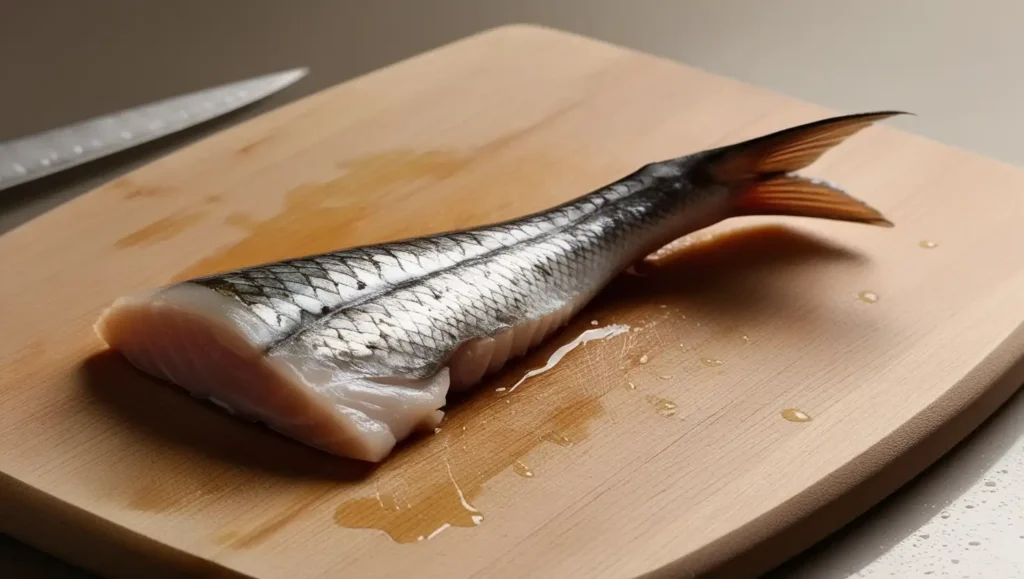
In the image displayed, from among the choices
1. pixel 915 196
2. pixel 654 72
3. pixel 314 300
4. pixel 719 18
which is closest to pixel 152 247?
pixel 314 300

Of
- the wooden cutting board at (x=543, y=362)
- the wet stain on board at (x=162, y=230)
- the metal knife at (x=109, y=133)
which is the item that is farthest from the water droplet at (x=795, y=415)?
the metal knife at (x=109, y=133)

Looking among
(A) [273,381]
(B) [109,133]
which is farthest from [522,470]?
(B) [109,133]

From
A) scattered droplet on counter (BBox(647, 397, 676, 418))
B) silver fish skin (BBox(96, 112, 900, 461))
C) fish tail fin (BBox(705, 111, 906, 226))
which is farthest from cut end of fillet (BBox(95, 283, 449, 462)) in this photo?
fish tail fin (BBox(705, 111, 906, 226))

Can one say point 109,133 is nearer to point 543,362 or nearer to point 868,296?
point 543,362

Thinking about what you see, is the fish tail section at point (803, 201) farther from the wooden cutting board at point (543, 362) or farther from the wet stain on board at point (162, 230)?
the wet stain on board at point (162, 230)

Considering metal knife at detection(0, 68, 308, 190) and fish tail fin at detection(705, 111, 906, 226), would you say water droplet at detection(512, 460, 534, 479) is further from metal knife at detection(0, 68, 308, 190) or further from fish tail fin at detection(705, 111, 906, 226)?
metal knife at detection(0, 68, 308, 190)

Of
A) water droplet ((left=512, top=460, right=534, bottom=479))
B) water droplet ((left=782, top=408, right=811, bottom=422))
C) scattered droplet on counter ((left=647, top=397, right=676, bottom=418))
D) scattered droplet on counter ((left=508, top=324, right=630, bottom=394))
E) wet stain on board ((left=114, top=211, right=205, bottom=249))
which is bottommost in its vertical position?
water droplet ((left=782, top=408, right=811, bottom=422))
